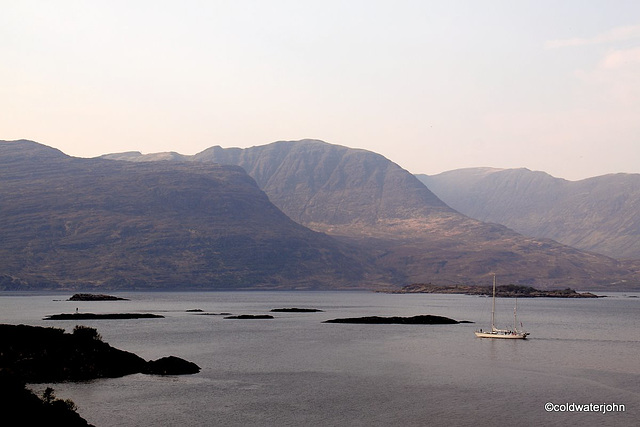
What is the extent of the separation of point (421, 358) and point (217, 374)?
27980 millimetres

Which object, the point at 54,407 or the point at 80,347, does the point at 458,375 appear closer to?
the point at 80,347

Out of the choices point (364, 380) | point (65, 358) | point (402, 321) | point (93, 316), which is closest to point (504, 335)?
point (402, 321)

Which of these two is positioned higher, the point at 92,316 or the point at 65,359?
the point at 65,359

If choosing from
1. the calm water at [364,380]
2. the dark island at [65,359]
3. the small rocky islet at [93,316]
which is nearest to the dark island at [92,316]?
the small rocky islet at [93,316]

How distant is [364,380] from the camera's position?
244ft

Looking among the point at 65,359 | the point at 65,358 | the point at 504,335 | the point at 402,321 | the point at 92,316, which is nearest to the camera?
the point at 65,359

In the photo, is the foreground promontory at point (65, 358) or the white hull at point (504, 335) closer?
the foreground promontory at point (65, 358)

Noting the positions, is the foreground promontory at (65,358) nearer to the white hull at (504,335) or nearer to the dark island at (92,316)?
the white hull at (504,335)

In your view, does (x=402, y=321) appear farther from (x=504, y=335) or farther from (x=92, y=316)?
(x=92, y=316)

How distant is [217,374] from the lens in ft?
253

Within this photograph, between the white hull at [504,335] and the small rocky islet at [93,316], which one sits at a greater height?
the white hull at [504,335]

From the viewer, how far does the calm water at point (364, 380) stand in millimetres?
56344

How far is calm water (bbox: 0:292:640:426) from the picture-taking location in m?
56.3

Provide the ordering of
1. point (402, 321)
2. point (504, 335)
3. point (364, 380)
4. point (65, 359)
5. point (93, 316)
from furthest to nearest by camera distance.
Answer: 1. point (93, 316)
2. point (402, 321)
3. point (504, 335)
4. point (364, 380)
5. point (65, 359)
